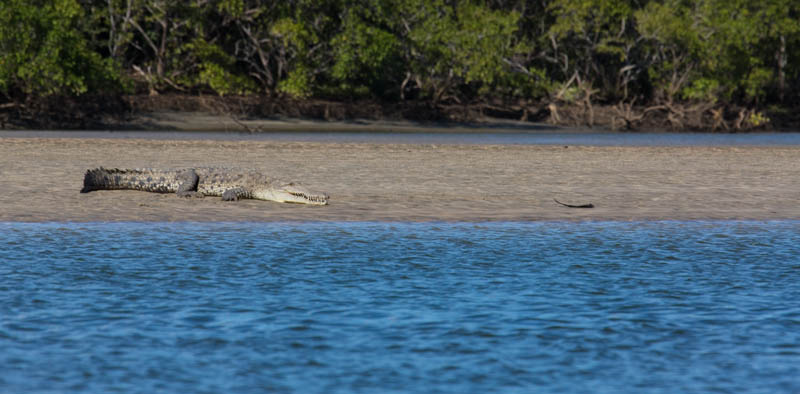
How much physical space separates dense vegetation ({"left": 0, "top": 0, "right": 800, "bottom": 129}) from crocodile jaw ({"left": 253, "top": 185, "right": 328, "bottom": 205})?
2921 centimetres

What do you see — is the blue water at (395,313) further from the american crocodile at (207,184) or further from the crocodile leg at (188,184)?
the crocodile leg at (188,184)

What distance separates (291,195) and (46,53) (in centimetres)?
3050

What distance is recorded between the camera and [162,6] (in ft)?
153

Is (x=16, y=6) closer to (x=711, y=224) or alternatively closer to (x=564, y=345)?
(x=711, y=224)

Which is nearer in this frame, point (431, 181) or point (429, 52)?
point (431, 181)

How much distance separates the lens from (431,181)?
19.0 metres

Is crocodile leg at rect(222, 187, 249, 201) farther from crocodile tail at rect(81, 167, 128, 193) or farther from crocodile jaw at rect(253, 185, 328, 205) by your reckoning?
crocodile tail at rect(81, 167, 128, 193)

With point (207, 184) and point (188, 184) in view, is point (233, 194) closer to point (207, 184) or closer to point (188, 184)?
point (207, 184)

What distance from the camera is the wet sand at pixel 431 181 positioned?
14148 mm

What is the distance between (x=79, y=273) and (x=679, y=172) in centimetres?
1568

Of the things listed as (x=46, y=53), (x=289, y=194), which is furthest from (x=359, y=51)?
(x=289, y=194)

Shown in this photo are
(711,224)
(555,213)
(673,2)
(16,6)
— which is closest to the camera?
(711,224)

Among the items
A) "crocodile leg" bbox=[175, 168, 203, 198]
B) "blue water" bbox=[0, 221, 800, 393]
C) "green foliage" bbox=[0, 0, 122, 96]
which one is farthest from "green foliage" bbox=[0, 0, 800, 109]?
"blue water" bbox=[0, 221, 800, 393]

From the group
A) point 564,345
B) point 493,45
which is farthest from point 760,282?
point 493,45
